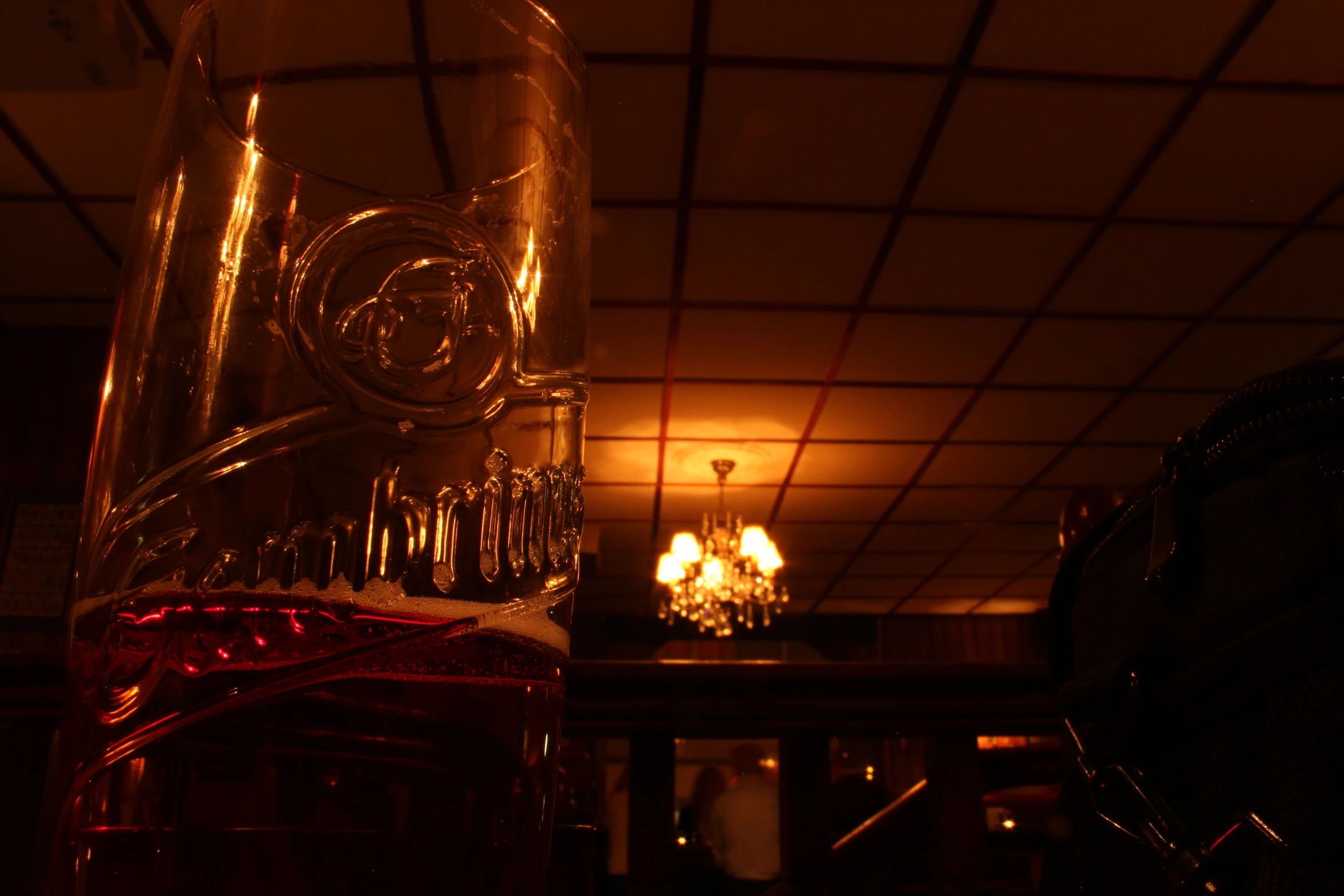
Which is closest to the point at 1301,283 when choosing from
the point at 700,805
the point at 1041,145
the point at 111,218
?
the point at 1041,145

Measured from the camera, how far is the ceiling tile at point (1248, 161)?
2.74 meters

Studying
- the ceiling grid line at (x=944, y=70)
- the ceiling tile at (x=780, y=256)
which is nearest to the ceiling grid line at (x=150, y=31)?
the ceiling grid line at (x=944, y=70)

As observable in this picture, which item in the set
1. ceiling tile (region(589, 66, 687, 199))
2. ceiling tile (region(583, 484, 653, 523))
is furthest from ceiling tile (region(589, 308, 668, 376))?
ceiling tile (region(583, 484, 653, 523))

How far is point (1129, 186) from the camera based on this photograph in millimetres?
3057

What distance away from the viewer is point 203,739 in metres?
0.24

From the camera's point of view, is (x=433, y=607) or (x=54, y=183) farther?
(x=54, y=183)

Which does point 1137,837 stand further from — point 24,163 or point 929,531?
point 929,531

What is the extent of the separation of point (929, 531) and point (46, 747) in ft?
20.5

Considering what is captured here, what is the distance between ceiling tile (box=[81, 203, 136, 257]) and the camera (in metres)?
3.17

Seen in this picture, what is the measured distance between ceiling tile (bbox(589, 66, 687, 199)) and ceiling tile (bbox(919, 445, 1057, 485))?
9.22ft

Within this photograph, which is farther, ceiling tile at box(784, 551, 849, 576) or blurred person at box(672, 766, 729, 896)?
ceiling tile at box(784, 551, 849, 576)

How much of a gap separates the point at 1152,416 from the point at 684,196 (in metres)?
3.04

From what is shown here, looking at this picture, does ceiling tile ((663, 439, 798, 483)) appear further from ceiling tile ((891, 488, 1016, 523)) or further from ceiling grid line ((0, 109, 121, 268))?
ceiling grid line ((0, 109, 121, 268))

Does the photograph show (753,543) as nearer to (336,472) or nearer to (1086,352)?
(1086,352)
